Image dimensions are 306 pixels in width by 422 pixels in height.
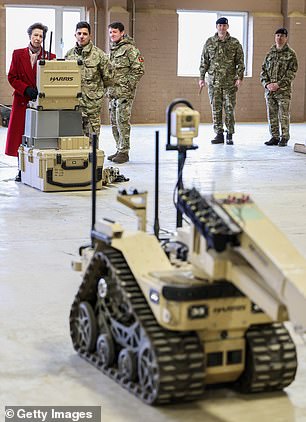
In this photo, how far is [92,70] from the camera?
10.1 m

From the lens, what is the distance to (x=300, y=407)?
3793mm

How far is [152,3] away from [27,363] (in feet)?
50.2

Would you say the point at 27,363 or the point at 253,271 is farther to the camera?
the point at 27,363

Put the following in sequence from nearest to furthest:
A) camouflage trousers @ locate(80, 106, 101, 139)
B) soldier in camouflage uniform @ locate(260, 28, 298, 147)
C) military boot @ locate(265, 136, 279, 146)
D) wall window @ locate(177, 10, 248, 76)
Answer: camouflage trousers @ locate(80, 106, 101, 139) → soldier in camouflage uniform @ locate(260, 28, 298, 147) → military boot @ locate(265, 136, 279, 146) → wall window @ locate(177, 10, 248, 76)

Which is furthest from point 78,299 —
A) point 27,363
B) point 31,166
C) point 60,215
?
point 31,166

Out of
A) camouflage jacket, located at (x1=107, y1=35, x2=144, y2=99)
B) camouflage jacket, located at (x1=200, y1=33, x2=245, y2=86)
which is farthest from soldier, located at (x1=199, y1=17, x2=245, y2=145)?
camouflage jacket, located at (x1=107, y1=35, x2=144, y2=99)

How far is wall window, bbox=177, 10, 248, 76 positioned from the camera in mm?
19734

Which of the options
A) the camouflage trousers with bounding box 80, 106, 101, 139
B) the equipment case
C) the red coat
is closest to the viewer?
the equipment case

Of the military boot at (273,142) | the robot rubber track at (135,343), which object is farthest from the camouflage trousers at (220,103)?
the robot rubber track at (135,343)

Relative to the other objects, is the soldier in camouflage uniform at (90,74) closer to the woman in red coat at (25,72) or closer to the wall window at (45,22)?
the woman in red coat at (25,72)

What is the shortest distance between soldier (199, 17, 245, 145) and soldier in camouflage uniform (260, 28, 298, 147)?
484 mm

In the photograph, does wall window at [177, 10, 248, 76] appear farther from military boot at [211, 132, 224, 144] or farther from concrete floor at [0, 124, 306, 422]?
concrete floor at [0, 124, 306, 422]

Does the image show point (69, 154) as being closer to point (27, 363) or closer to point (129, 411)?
point (27, 363)

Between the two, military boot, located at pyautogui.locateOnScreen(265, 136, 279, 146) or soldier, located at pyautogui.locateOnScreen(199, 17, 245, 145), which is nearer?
soldier, located at pyautogui.locateOnScreen(199, 17, 245, 145)
